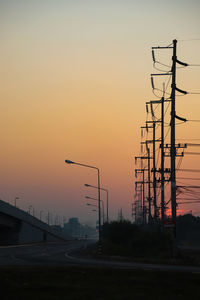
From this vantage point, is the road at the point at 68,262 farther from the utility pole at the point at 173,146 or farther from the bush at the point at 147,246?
the bush at the point at 147,246

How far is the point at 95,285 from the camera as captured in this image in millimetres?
16312

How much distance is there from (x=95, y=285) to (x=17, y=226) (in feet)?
288

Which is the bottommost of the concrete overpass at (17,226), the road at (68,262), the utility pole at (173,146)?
the road at (68,262)

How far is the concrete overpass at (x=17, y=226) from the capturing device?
92250 millimetres

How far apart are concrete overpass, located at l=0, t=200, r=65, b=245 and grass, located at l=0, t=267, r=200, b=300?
229 ft

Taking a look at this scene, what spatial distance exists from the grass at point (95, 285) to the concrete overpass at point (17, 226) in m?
69.6

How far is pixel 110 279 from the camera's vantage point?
1819 centimetres

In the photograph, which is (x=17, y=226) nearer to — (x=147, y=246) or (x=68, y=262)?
(x=147, y=246)

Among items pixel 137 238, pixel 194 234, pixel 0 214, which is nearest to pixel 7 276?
pixel 137 238

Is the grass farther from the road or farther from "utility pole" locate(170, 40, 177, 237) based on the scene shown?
"utility pole" locate(170, 40, 177, 237)

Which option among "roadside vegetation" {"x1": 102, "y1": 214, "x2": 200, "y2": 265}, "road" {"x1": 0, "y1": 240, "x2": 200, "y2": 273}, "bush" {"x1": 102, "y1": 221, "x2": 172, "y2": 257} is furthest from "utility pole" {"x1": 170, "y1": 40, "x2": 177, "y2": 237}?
"bush" {"x1": 102, "y1": 221, "x2": 172, "y2": 257}

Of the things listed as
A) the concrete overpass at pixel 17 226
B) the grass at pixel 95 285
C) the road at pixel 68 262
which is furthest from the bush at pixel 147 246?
the concrete overpass at pixel 17 226

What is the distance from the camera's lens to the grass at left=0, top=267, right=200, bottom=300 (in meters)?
14.0

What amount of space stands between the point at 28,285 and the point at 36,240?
3929 inches
